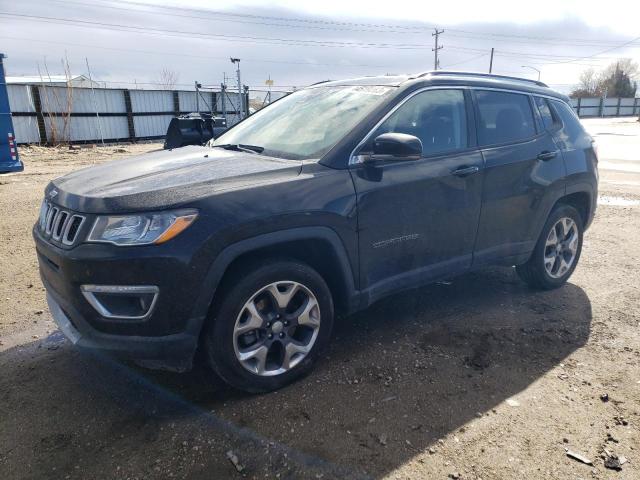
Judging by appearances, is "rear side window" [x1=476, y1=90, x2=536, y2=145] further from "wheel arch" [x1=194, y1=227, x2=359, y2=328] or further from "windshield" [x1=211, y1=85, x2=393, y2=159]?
"wheel arch" [x1=194, y1=227, x2=359, y2=328]

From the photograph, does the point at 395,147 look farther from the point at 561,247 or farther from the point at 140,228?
the point at 561,247

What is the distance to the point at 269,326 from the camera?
280 centimetres

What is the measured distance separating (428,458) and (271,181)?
1.65 m

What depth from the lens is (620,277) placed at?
4.89m

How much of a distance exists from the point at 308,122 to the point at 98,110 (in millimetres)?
19765

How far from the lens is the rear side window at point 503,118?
3.78m

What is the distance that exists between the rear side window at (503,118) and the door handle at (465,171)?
0.29 metres

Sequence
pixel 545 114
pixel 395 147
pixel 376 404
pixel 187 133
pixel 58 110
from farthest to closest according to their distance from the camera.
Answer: pixel 58 110 < pixel 187 133 < pixel 545 114 < pixel 395 147 < pixel 376 404

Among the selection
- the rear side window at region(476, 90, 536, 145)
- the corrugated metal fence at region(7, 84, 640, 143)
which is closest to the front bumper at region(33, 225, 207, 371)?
the rear side window at region(476, 90, 536, 145)

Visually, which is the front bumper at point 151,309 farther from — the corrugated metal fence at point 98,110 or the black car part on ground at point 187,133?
the corrugated metal fence at point 98,110

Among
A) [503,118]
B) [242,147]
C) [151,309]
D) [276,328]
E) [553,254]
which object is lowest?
[553,254]

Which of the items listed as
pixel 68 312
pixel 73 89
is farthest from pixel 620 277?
pixel 73 89

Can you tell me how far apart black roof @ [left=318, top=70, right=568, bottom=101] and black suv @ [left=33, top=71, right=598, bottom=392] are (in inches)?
0.7

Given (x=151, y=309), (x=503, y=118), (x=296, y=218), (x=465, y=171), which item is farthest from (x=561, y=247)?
(x=151, y=309)
